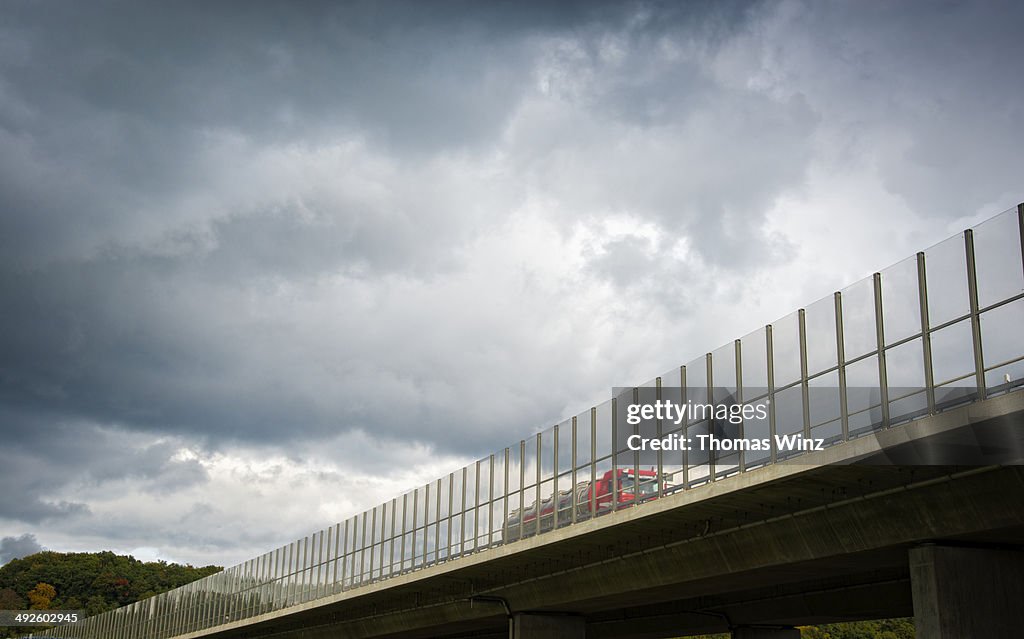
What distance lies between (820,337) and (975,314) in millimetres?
4214

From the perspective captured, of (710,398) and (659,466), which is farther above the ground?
(710,398)

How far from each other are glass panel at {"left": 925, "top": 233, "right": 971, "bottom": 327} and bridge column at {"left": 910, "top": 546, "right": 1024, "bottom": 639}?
16.6 ft

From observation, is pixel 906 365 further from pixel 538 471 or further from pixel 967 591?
pixel 538 471

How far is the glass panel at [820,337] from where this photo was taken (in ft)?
77.0

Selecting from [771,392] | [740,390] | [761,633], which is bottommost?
[761,633]

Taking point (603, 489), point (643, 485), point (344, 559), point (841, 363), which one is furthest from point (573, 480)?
point (344, 559)

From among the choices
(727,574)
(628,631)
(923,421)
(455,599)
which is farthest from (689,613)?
(923,421)

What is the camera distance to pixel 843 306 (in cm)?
2350

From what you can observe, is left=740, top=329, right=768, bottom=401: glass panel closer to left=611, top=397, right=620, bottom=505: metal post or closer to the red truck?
the red truck

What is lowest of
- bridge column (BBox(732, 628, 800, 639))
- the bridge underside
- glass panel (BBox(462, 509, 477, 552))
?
bridge column (BBox(732, 628, 800, 639))

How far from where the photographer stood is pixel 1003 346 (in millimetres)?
19406

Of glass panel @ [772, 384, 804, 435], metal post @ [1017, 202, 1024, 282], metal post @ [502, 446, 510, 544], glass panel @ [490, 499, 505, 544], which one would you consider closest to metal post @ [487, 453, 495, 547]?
glass panel @ [490, 499, 505, 544]

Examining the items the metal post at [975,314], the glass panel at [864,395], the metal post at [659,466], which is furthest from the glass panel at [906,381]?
the metal post at [659,466]

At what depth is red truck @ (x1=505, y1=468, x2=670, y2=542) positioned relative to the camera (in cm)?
2941
